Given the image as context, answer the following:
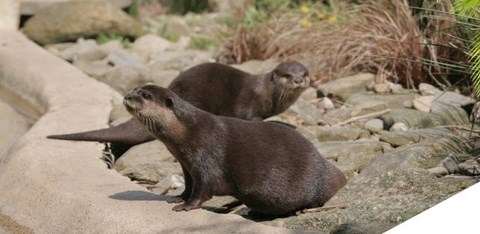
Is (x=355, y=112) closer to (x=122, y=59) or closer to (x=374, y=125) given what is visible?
(x=374, y=125)

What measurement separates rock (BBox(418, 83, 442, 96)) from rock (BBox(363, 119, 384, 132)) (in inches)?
26.8

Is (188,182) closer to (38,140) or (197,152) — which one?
(197,152)

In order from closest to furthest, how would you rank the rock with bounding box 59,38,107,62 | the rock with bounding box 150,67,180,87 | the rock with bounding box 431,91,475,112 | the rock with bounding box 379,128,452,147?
the rock with bounding box 379,128,452,147
the rock with bounding box 431,91,475,112
the rock with bounding box 150,67,180,87
the rock with bounding box 59,38,107,62

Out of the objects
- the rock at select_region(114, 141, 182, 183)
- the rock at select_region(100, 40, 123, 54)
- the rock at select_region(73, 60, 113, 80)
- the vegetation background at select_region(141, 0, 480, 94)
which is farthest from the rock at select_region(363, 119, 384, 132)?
the rock at select_region(100, 40, 123, 54)

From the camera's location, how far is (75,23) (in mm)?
11469

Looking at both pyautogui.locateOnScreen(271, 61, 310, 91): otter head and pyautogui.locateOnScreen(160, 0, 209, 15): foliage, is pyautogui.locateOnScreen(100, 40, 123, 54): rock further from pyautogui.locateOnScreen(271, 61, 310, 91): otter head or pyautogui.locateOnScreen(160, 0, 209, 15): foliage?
pyautogui.locateOnScreen(271, 61, 310, 91): otter head

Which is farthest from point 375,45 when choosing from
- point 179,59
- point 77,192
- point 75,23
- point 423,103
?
point 75,23

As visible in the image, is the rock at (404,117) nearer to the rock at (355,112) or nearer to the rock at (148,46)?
the rock at (355,112)

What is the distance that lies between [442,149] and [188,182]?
5.35 feet

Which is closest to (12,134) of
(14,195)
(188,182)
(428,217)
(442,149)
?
(14,195)

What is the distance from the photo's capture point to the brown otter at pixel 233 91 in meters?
7.17

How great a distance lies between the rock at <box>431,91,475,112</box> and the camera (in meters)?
7.26

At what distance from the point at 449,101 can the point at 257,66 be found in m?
2.44

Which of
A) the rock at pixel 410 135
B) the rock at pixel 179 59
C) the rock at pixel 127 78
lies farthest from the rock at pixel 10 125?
the rock at pixel 410 135
